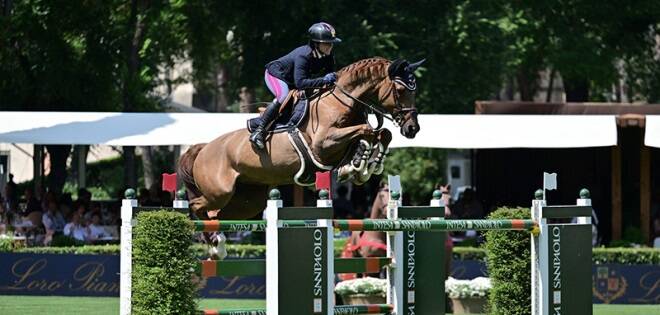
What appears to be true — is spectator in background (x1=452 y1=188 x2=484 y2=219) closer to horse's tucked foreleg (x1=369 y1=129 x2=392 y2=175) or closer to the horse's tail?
the horse's tail

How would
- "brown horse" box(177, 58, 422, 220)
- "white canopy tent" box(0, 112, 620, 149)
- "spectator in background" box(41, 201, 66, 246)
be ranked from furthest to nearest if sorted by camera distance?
"spectator in background" box(41, 201, 66, 246) < "white canopy tent" box(0, 112, 620, 149) < "brown horse" box(177, 58, 422, 220)

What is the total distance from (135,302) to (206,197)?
3.88 meters

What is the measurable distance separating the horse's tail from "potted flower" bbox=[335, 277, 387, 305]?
206 cm

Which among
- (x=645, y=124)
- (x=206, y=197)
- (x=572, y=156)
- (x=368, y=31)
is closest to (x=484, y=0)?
(x=368, y=31)

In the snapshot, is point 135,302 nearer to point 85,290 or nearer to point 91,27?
point 85,290

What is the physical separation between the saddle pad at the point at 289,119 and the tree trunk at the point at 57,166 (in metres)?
12.9

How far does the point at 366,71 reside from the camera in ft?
39.0

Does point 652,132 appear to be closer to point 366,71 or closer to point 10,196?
point 366,71

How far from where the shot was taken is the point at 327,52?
38.7ft

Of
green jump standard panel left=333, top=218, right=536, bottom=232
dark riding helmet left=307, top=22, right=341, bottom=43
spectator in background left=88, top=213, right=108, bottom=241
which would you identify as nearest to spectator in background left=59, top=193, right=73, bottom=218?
spectator in background left=88, top=213, right=108, bottom=241

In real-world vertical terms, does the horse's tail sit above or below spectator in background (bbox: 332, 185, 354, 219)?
above

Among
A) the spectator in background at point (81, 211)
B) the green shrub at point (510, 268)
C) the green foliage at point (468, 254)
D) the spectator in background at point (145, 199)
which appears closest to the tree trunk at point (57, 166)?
the spectator in background at point (81, 211)

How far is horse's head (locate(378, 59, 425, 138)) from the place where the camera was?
448 inches

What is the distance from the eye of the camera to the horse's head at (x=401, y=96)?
11383mm
